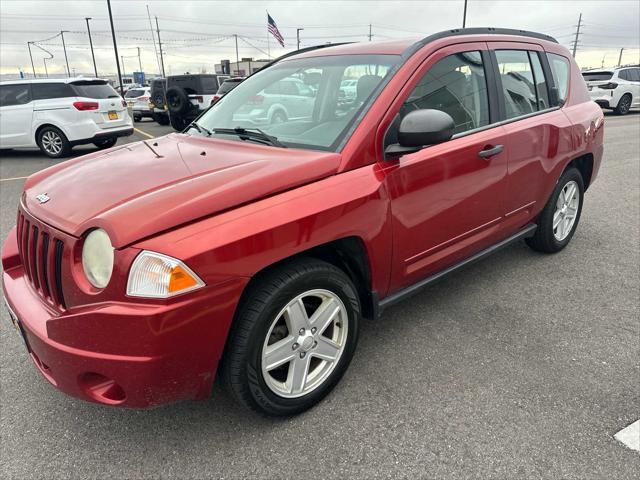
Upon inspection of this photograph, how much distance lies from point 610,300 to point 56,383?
3.51m

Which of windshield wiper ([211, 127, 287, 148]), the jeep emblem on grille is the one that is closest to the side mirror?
windshield wiper ([211, 127, 287, 148])

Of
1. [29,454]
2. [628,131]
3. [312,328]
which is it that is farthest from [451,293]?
[628,131]

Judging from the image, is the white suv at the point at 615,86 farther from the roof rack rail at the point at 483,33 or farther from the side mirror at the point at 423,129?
the side mirror at the point at 423,129

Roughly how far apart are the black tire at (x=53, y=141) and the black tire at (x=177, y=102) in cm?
335

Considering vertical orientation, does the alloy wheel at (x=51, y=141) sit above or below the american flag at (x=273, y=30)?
below

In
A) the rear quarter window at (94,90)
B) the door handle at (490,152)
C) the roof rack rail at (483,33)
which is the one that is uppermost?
the roof rack rail at (483,33)

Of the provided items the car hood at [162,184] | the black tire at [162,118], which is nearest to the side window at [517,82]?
the car hood at [162,184]

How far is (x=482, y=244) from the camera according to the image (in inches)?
126

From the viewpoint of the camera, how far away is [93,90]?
33.8 ft

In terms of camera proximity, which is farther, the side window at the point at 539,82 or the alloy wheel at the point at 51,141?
the alloy wheel at the point at 51,141

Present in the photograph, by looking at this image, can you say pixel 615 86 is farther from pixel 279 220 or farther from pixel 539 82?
pixel 279 220

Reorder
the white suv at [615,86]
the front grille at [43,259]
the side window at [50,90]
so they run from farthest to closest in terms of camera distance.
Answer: the white suv at [615,86] < the side window at [50,90] < the front grille at [43,259]

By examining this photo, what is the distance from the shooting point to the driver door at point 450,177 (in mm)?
2520

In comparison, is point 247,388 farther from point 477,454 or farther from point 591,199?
point 591,199
